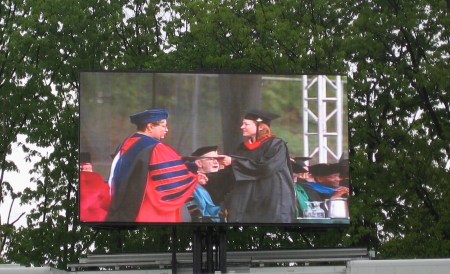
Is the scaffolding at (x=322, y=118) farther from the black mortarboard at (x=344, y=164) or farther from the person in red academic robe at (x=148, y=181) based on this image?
the person in red academic robe at (x=148, y=181)

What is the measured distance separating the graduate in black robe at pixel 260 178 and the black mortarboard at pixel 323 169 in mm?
446

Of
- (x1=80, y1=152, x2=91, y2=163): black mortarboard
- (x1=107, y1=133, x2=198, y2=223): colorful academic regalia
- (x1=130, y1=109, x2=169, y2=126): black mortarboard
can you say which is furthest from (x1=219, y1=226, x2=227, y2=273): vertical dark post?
(x1=80, y1=152, x2=91, y2=163): black mortarboard

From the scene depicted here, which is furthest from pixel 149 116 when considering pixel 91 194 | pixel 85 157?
pixel 91 194

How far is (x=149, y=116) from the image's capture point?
59.9 feet

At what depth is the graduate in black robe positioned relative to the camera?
1791 centimetres

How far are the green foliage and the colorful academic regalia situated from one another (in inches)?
263

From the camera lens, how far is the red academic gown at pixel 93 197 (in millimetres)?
17750

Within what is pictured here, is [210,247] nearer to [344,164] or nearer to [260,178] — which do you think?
[260,178]

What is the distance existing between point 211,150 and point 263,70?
27.2 feet

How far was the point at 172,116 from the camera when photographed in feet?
60.0

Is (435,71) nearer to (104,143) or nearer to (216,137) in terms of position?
(216,137)

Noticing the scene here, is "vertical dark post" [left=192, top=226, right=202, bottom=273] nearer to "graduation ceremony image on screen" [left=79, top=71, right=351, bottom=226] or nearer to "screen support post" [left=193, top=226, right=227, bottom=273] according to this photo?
"screen support post" [left=193, top=226, right=227, bottom=273]

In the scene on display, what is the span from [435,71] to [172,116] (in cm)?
931

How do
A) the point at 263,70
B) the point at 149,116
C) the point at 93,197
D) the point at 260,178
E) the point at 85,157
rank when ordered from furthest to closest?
→ the point at 263,70 → the point at 149,116 → the point at 260,178 → the point at 85,157 → the point at 93,197
